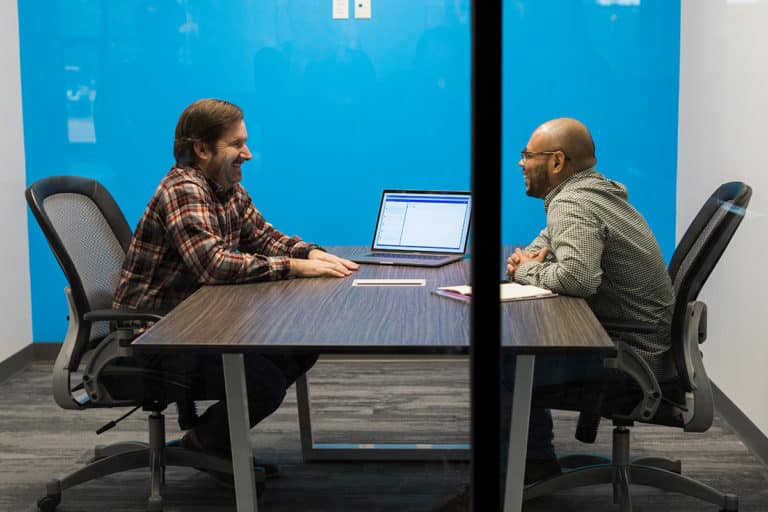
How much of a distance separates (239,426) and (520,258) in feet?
2.49

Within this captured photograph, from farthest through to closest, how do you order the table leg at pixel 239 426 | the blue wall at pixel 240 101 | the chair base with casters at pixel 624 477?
the blue wall at pixel 240 101 → the table leg at pixel 239 426 → the chair base with casters at pixel 624 477

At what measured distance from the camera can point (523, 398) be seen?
0.90m

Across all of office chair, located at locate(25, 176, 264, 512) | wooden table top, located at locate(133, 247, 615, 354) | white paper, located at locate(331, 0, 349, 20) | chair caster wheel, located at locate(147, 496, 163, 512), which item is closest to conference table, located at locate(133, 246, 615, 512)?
wooden table top, located at locate(133, 247, 615, 354)

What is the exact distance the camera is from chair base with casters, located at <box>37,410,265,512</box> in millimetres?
1848

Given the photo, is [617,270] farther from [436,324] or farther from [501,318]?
[501,318]

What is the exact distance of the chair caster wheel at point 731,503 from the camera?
4.18ft

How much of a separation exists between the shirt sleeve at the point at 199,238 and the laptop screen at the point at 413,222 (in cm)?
39

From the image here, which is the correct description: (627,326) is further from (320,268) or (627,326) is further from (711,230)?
(320,268)

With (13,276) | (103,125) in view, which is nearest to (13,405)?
(13,276)

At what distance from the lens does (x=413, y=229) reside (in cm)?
210

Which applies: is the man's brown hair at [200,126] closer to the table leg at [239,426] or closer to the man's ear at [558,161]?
the table leg at [239,426]

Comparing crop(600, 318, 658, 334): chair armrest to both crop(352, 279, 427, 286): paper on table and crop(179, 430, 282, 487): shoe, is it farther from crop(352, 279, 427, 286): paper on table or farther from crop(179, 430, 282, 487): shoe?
crop(179, 430, 282, 487): shoe

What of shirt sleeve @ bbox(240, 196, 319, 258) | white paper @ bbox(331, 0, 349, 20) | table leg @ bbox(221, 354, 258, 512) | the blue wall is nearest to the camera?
table leg @ bbox(221, 354, 258, 512)

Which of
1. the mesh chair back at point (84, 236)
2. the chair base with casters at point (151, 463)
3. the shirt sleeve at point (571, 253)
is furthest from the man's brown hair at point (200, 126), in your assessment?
the shirt sleeve at point (571, 253)
